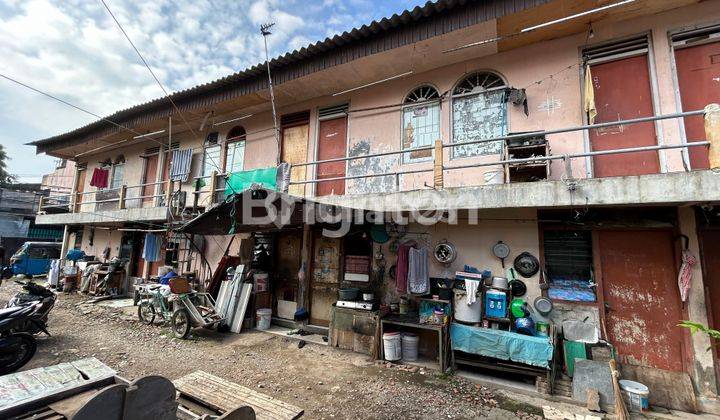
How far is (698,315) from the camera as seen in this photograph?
480cm

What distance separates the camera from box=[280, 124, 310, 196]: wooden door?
8.95m

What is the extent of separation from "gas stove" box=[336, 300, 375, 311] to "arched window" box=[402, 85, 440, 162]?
333cm

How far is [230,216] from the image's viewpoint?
20.6 feet

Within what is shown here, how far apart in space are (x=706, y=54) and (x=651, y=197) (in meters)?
3.08

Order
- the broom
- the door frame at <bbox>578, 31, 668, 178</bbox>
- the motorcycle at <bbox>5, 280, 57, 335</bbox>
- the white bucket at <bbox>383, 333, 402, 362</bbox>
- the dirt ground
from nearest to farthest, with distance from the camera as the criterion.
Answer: the broom, the dirt ground, the door frame at <bbox>578, 31, 668, 178</bbox>, the white bucket at <bbox>383, 333, 402, 362</bbox>, the motorcycle at <bbox>5, 280, 57, 335</bbox>

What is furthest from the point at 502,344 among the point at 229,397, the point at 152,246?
the point at 152,246

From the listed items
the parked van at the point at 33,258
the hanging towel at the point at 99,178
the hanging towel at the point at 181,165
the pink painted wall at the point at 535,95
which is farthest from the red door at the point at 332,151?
the parked van at the point at 33,258

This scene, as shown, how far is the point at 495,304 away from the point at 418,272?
4.97ft

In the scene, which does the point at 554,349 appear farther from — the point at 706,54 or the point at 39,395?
the point at 39,395

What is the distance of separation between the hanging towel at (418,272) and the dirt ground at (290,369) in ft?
4.86

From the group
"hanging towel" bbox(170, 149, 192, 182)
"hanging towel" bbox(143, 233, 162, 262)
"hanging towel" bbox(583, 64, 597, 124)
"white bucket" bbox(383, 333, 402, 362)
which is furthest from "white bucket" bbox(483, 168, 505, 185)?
"hanging towel" bbox(143, 233, 162, 262)

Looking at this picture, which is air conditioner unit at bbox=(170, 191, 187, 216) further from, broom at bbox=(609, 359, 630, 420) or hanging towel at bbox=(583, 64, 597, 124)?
broom at bbox=(609, 359, 630, 420)

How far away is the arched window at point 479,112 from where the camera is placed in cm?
653

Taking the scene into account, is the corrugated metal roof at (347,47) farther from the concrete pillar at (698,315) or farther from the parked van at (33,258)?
the parked van at (33,258)
